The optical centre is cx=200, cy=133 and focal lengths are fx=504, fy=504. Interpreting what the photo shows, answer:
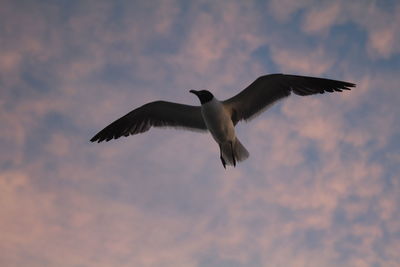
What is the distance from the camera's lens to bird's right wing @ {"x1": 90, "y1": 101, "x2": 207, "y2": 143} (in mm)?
13047

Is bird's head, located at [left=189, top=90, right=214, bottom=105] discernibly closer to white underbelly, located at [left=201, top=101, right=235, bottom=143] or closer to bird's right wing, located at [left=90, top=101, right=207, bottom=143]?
white underbelly, located at [left=201, top=101, right=235, bottom=143]

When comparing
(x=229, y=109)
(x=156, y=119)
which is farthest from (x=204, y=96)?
(x=156, y=119)

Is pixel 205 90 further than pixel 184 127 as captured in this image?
No

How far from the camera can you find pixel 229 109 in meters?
12.7

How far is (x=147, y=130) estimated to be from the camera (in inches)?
531

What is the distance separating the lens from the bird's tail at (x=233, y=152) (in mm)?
12453

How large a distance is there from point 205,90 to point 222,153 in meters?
1.62

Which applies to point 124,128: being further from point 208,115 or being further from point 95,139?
point 208,115

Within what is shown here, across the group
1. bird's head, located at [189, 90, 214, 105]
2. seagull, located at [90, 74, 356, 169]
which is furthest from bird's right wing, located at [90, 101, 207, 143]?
bird's head, located at [189, 90, 214, 105]

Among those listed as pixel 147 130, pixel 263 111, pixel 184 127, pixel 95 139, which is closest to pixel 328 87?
pixel 263 111

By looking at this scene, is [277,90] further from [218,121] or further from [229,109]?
[218,121]

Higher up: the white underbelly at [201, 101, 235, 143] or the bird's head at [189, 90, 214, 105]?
the bird's head at [189, 90, 214, 105]

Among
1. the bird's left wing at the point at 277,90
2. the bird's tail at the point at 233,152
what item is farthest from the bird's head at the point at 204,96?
the bird's tail at the point at 233,152

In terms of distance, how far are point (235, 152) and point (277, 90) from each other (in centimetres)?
187
